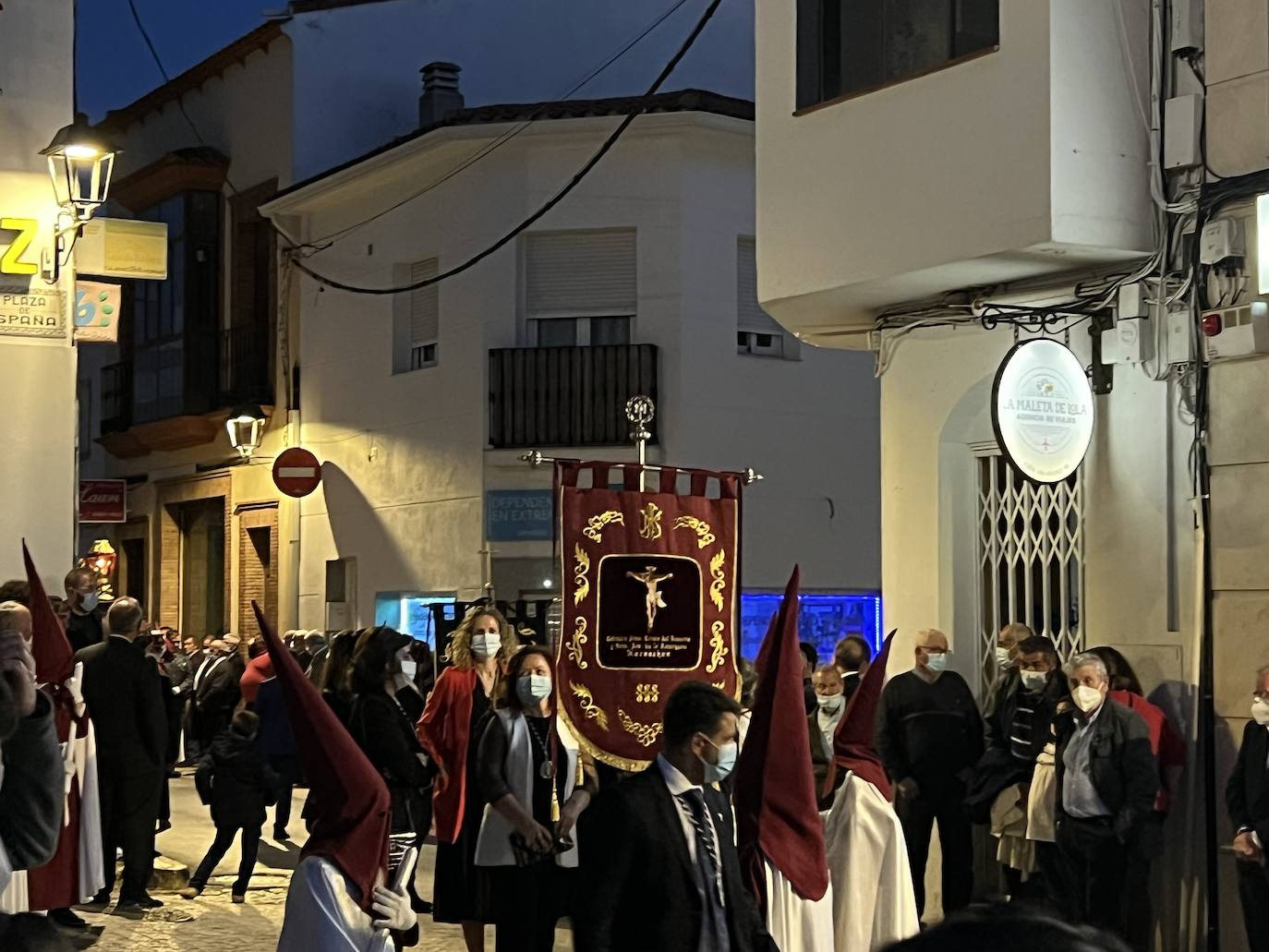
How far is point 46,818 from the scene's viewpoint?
547 centimetres

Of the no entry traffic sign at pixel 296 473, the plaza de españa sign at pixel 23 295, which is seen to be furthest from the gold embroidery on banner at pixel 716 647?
the no entry traffic sign at pixel 296 473

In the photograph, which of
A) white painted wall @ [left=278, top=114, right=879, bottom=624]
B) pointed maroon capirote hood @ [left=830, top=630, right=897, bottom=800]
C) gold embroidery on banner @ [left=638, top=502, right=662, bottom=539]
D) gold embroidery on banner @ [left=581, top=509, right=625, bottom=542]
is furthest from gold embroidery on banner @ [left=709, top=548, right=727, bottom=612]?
white painted wall @ [left=278, top=114, right=879, bottom=624]

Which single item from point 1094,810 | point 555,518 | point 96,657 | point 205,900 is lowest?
point 205,900

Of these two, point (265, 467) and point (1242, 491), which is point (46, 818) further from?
point (265, 467)

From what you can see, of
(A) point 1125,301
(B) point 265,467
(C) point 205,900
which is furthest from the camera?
(B) point 265,467

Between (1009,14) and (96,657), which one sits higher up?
(1009,14)

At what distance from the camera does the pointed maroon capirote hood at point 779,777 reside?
6445 mm

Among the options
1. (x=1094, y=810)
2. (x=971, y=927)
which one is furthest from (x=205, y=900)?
(x=971, y=927)

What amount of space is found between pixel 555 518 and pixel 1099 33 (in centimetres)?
406

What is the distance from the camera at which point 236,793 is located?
1236 cm

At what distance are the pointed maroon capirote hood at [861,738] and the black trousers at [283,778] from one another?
6133mm

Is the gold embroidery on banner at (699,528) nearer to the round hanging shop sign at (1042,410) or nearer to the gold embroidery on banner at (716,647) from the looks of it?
the gold embroidery on banner at (716,647)

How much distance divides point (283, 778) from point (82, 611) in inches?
93.0

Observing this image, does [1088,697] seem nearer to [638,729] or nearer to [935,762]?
[935,762]
